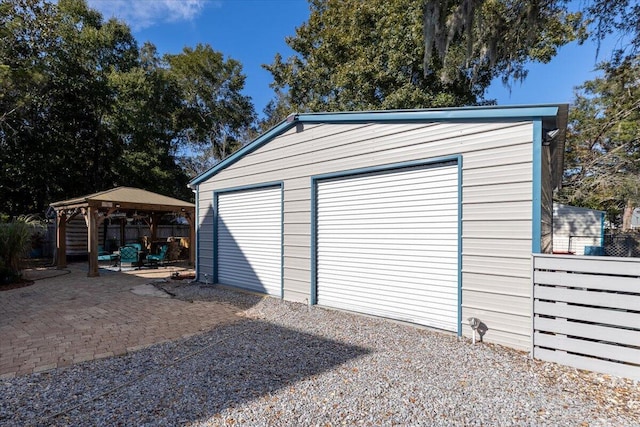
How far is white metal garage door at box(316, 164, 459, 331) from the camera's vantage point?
4.37m

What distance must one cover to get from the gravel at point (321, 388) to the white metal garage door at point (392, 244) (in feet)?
2.29

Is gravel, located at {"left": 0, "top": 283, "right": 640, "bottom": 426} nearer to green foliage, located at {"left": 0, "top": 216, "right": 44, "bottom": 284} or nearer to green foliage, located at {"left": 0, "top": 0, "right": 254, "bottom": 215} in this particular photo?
green foliage, located at {"left": 0, "top": 216, "right": 44, "bottom": 284}

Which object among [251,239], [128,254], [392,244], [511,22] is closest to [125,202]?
[128,254]

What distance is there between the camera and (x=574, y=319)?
328 cm

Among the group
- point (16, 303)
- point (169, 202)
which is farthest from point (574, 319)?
point (169, 202)

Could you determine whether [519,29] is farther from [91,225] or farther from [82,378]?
[91,225]

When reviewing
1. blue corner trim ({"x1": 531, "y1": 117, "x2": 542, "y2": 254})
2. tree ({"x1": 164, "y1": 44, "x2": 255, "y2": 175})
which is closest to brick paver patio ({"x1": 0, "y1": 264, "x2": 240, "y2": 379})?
blue corner trim ({"x1": 531, "y1": 117, "x2": 542, "y2": 254})

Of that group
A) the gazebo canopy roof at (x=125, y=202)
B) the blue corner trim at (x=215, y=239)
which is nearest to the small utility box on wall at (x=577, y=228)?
the blue corner trim at (x=215, y=239)

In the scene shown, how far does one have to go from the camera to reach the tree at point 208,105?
22250 millimetres

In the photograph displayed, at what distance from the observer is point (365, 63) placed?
13664mm

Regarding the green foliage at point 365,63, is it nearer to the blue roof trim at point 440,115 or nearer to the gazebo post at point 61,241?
the blue roof trim at point 440,115

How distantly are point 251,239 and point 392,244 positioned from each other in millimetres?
3487

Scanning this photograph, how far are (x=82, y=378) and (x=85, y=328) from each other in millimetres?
1926

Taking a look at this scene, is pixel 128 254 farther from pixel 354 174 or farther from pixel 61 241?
pixel 354 174
